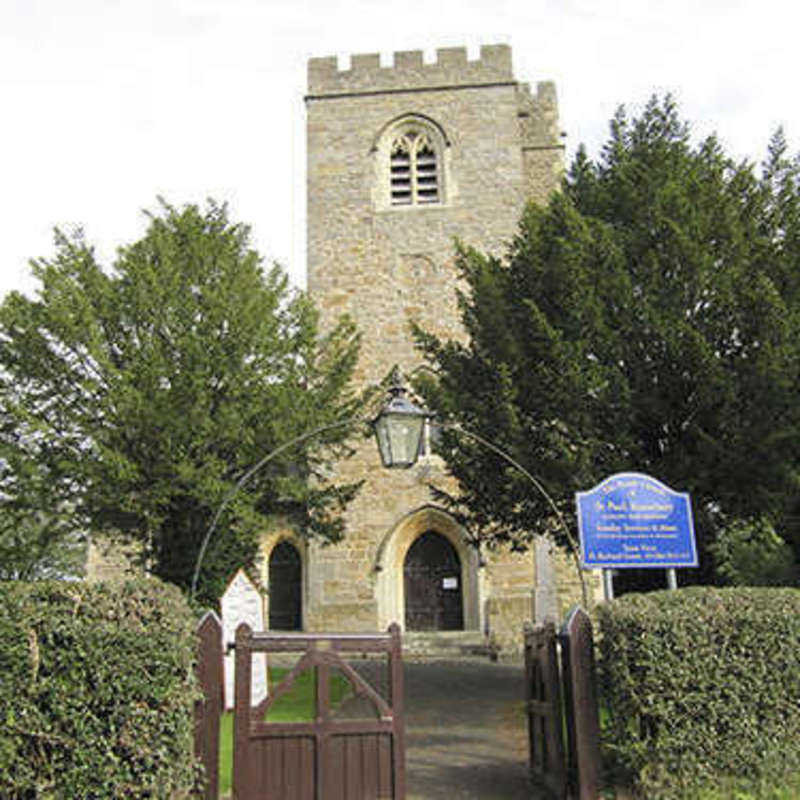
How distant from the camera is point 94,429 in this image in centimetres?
1464

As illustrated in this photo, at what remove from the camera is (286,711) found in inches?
442

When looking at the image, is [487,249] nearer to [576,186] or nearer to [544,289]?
[576,186]

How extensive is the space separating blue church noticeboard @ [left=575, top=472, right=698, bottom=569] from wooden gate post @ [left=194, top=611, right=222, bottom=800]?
395cm

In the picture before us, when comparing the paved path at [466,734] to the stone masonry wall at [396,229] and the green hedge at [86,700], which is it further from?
the stone masonry wall at [396,229]

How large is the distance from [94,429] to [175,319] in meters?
2.43

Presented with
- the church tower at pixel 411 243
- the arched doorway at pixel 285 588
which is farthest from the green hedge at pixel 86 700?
the arched doorway at pixel 285 588

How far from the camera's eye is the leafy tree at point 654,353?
11148mm

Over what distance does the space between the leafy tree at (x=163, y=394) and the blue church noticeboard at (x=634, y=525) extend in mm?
7632

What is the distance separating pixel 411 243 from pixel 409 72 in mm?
5521

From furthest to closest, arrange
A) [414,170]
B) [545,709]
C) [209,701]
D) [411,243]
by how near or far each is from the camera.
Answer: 1. [414,170]
2. [411,243]
3. [545,709]
4. [209,701]

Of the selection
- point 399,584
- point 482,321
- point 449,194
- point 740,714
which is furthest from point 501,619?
point 740,714

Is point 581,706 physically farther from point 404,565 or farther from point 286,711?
point 404,565

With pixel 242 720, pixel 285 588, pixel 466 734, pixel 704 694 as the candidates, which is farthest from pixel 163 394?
pixel 704 694

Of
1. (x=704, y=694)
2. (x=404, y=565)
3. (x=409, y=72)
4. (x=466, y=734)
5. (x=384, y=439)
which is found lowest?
(x=466, y=734)
